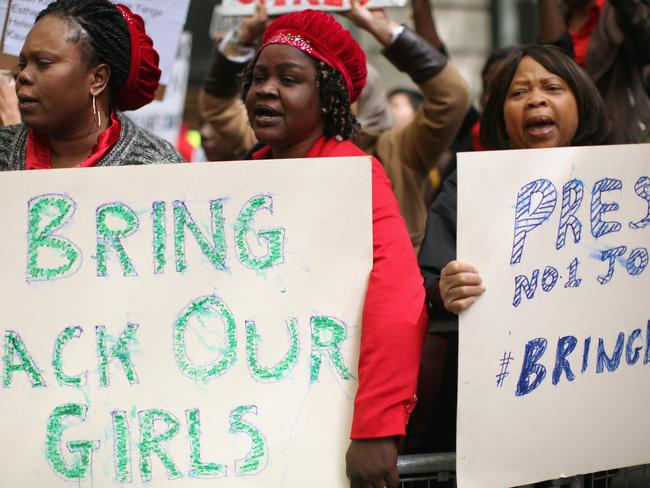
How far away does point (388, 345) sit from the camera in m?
2.10

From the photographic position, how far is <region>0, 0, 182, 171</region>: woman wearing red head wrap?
2402mm

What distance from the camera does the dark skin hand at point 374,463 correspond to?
2.07 meters

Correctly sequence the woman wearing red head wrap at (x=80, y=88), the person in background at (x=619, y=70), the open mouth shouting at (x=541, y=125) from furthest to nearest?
the person in background at (x=619, y=70) < the open mouth shouting at (x=541, y=125) < the woman wearing red head wrap at (x=80, y=88)

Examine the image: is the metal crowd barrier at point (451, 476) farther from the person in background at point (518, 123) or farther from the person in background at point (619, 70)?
the person in background at point (619, 70)

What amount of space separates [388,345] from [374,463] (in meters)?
0.26

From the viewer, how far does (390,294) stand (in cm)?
212

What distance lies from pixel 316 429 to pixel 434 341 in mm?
574

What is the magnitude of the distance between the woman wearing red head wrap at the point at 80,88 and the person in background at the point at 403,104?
8.75 feet

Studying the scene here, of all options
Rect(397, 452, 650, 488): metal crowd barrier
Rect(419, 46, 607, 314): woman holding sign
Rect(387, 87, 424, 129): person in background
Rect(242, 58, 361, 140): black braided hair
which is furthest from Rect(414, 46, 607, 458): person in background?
Rect(387, 87, 424, 129): person in background

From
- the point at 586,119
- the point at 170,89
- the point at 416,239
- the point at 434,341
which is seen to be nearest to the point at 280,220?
the point at 434,341

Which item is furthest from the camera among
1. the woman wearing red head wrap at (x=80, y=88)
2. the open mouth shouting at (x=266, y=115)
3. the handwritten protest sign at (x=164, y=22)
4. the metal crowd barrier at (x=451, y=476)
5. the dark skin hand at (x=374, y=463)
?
the handwritten protest sign at (x=164, y=22)

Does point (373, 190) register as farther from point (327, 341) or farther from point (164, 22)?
point (164, 22)

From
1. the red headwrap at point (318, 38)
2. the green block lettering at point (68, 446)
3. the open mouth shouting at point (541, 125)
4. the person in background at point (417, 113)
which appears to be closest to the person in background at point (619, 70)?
the person in background at point (417, 113)

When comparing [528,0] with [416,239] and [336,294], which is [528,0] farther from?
[336,294]
